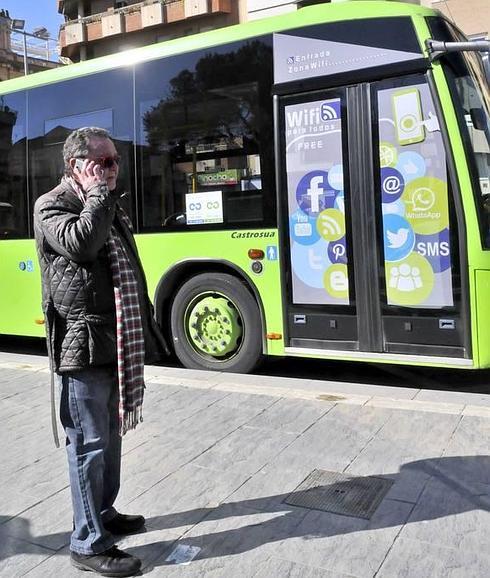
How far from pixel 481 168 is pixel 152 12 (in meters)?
33.6

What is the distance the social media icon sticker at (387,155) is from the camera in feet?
18.0

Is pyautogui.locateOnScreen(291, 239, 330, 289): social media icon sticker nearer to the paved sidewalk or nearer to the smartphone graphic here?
the paved sidewalk

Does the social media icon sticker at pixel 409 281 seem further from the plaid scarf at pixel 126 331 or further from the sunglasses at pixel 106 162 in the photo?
the sunglasses at pixel 106 162

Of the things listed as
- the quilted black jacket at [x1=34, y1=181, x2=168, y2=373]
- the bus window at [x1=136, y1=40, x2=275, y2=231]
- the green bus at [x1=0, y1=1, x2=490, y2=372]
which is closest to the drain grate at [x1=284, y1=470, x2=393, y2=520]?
the quilted black jacket at [x1=34, y1=181, x2=168, y2=373]

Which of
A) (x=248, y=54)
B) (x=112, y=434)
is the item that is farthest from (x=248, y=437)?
(x=248, y=54)

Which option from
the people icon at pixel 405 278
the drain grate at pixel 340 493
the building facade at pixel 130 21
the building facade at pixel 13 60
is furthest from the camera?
the building facade at pixel 13 60

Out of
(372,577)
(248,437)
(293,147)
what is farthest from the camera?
(293,147)

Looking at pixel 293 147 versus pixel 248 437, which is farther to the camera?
pixel 293 147

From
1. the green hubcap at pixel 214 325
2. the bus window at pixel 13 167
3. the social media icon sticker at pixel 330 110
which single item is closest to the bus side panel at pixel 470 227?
the social media icon sticker at pixel 330 110

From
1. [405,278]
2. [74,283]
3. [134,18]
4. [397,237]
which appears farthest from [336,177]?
[134,18]

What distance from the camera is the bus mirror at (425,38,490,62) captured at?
4863 mm

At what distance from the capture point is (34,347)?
9.00 metres

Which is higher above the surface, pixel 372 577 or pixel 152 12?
pixel 152 12

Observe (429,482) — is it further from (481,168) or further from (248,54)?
(248,54)
